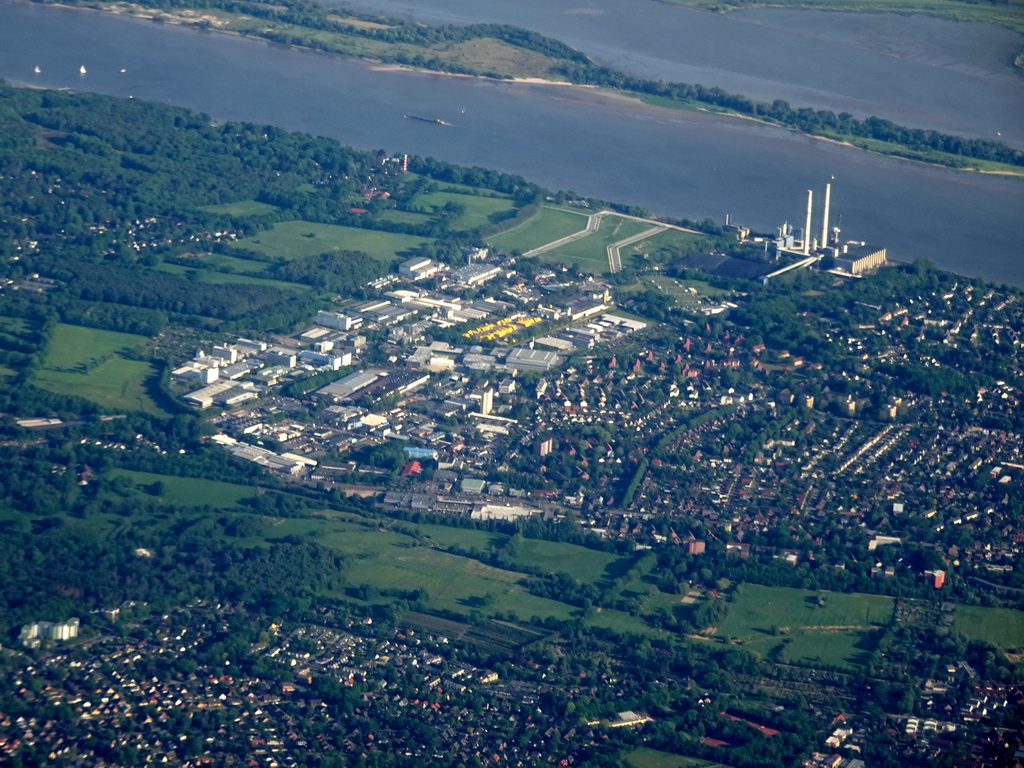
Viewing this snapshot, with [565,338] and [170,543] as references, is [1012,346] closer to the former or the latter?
[565,338]

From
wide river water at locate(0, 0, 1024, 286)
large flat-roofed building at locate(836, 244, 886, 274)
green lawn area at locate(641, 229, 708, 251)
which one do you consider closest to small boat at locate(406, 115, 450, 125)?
wide river water at locate(0, 0, 1024, 286)

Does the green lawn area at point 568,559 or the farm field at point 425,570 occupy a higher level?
the green lawn area at point 568,559

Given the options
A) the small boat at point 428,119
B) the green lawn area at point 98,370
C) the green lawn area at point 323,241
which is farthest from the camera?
the small boat at point 428,119

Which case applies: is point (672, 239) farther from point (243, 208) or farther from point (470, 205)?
point (243, 208)

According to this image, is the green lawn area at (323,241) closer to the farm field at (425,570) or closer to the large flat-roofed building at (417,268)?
the large flat-roofed building at (417,268)

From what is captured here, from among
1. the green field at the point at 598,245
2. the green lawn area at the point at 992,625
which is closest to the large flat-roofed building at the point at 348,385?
the green field at the point at 598,245

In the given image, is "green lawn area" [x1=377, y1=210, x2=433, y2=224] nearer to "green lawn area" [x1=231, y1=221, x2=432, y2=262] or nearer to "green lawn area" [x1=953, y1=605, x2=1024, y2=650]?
"green lawn area" [x1=231, y1=221, x2=432, y2=262]
